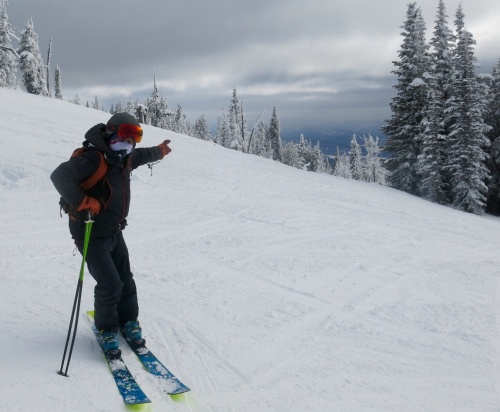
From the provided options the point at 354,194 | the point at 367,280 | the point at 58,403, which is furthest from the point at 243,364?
the point at 354,194

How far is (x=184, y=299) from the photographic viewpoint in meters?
5.61

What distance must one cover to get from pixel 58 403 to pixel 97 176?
188 centimetres

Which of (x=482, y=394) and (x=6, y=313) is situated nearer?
(x=482, y=394)

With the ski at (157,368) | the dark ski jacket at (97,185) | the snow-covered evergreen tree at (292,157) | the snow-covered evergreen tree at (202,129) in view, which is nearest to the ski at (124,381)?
the ski at (157,368)

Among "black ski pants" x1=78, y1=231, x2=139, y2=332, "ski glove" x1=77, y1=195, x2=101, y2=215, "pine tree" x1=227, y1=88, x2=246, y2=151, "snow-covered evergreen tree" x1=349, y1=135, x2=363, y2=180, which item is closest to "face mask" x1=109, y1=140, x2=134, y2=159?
"ski glove" x1=77, y1=195, x2=101, y2=215

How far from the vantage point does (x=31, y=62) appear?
44.8 meters

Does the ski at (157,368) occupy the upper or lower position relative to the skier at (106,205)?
lower

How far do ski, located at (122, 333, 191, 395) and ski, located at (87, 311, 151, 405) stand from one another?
0.21 meters

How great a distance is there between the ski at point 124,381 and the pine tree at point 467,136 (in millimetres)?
26849

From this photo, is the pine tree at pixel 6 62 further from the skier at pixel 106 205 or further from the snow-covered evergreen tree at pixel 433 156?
the skier at pixel 106 205

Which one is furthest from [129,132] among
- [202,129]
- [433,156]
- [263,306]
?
[202,129]

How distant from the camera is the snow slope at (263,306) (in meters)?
3.60

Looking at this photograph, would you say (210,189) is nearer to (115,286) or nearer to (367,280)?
(367,280)

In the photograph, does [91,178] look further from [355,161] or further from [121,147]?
[355,161]
